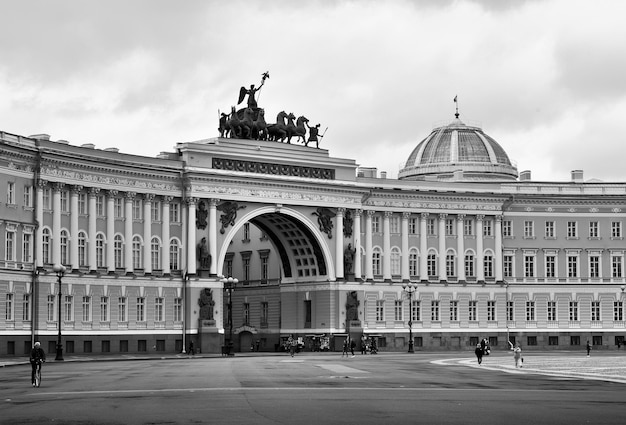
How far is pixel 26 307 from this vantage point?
91.8 meters

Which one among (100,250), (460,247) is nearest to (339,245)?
(460,247)

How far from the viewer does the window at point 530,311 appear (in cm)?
12306

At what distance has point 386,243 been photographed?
118250mm

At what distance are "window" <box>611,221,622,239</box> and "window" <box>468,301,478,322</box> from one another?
16.0 meters

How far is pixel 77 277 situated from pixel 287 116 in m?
26.3

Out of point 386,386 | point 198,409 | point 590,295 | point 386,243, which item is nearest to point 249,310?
point 386,243

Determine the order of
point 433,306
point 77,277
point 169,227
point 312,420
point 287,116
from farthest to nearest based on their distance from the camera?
1. point 433,306
2. point 287,116
3. point 169,227
4. point 77,277
5. point 312,420

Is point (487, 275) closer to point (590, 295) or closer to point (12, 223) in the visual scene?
point (590, 295)

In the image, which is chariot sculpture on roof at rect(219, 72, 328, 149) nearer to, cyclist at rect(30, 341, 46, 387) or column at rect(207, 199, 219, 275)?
column at rect(207, 199, 219, 275)

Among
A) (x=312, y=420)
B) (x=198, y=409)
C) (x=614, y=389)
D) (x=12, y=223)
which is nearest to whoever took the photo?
(x=312, y=420)

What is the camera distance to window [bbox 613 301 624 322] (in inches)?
4911

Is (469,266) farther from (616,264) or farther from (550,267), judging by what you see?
(616,264)

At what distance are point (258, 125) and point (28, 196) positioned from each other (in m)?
24.6

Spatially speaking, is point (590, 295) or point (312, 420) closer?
point (312, 420)
